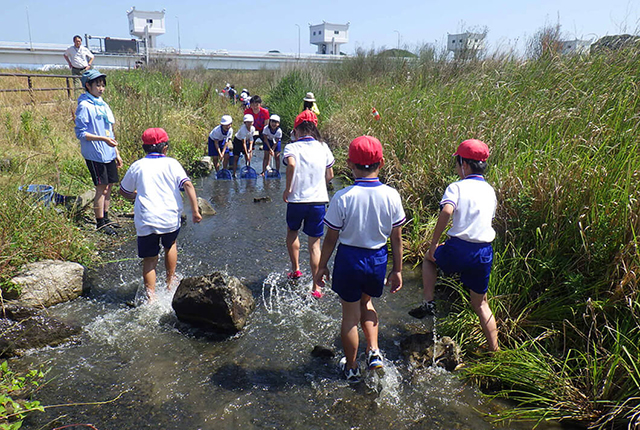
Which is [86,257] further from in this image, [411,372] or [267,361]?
[411,372]

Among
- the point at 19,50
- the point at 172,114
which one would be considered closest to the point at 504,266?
the point at 172,114

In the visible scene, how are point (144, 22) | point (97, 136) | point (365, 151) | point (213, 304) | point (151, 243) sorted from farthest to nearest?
point (144, 22) → point (97, 136) → point (151, 243) → point (213, 304) → point (365, 151)

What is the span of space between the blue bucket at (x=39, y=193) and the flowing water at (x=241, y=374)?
1.24m

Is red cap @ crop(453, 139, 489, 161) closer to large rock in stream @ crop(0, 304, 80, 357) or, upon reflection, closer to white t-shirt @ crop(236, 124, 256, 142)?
large rock in stream @ crop(0, 304, 80, 357)

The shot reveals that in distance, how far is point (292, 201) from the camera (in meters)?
4.71

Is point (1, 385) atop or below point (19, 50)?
below

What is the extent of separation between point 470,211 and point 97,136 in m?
4.96

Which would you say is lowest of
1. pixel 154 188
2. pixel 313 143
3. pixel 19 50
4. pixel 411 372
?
pixel 411 372

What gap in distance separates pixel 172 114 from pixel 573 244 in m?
12.3

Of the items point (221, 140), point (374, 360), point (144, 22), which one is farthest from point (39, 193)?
point (144, 22)

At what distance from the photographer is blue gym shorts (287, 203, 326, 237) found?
4.77 metres

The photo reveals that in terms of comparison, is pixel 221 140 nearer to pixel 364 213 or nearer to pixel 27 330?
pixel 27 330

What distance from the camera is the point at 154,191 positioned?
14.0 feet

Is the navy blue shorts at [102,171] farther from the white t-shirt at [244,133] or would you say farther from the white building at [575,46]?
the white building at [575,46]
